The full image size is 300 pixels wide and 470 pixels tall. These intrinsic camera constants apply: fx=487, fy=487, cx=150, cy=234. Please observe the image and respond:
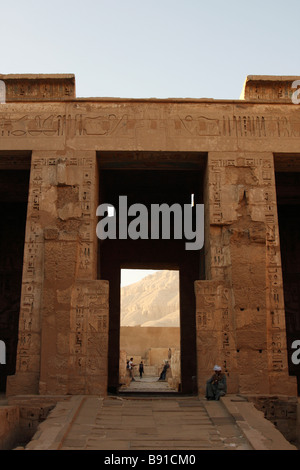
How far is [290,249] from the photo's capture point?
10.4m

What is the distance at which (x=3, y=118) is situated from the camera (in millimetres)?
7566

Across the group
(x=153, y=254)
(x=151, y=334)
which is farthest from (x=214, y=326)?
(x=151, y=334)

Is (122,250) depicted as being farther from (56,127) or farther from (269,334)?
(269,334)

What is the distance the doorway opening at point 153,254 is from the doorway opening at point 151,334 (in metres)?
1.93

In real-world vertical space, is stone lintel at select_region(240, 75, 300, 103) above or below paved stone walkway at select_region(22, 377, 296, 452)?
above

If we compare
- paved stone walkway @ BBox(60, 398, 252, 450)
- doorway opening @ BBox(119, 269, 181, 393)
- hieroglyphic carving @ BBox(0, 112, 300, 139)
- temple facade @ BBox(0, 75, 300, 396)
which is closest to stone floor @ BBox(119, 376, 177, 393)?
doorway opening @ BBox(119, 269, 181, 393)

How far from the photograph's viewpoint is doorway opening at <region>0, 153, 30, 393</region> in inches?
380

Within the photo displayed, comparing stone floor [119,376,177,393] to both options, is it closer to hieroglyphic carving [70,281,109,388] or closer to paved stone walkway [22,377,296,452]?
hieroglyphic carving [70,281,109,388]

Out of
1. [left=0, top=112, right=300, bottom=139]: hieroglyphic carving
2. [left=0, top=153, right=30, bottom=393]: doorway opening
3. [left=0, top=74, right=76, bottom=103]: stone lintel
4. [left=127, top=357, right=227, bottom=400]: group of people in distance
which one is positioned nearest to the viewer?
[left=127, top=357, right=227, bottom=400]: group of people in distance

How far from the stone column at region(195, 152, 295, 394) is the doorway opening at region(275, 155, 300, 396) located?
6.82 ft

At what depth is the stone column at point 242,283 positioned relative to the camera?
6617mm

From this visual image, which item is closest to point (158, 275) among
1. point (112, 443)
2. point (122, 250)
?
point (122, 250)

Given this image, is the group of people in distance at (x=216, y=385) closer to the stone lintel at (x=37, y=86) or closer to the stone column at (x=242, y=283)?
the stone column at (x=242, y=283)

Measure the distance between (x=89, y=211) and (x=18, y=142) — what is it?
158 cm
